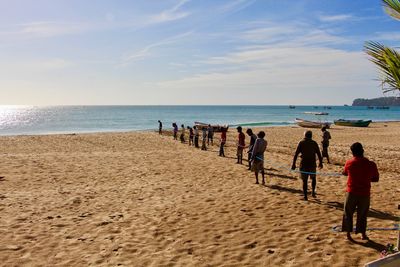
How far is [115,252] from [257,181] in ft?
22.1

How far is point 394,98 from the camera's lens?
15.4ft

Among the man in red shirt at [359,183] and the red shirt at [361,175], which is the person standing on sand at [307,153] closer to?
the man in red shirt at [359,183]

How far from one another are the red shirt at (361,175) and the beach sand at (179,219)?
1.00 m

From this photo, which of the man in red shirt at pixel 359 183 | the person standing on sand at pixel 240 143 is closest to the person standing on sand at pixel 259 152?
the person standing on sand at pixel 240 143

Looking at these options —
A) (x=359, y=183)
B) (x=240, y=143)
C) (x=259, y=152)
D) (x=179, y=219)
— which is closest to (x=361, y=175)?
(x=359, y=183)

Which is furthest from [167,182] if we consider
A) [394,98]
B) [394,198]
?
[394,98]

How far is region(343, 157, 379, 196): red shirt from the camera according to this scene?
6516 mm

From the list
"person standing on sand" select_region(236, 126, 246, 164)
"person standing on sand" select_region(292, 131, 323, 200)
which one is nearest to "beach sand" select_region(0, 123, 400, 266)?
"person standing on sand" select_region(292, 131, 323, 200)

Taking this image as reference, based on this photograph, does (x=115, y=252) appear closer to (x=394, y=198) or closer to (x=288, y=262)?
(x=288, y=262)

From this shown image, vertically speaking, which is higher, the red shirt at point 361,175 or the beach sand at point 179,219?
the red shirt at point 361,175

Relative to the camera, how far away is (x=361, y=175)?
654 cm

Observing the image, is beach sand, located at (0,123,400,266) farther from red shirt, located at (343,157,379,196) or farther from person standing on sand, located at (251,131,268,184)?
red shirt, located at (343,157,379,196)

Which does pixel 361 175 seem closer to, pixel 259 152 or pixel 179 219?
pixel 179 219

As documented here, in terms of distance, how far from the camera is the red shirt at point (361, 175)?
21.4ft
